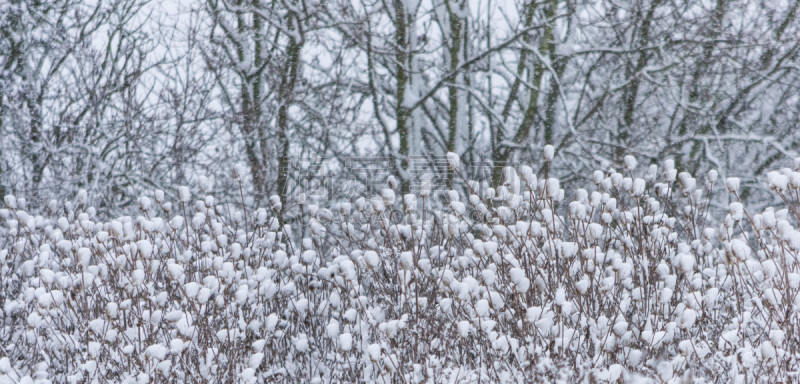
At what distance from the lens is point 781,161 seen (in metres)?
10.3

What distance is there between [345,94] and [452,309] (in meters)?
6.46

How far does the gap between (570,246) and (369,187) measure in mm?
6159

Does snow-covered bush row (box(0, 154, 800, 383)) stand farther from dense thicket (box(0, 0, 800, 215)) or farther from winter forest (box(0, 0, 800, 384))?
dense thicket (box(0, 0, 800, 215))

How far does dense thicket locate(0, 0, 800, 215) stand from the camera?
8336 mm

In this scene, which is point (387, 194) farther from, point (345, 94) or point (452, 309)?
point (345, 94)

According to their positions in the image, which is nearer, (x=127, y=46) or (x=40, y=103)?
(x=40, y=103)

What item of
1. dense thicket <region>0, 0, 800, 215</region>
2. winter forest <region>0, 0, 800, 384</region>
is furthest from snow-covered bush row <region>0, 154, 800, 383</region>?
dense thicket <region>0, 0, 800, 215</region>

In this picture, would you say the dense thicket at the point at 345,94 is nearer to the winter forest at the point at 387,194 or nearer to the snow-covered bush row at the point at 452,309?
the winter forest at the point at 387,194

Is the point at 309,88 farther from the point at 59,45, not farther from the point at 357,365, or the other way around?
the point at 357,365

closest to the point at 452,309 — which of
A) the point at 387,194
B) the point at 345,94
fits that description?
the point at 387,194

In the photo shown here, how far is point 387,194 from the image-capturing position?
3734 mm

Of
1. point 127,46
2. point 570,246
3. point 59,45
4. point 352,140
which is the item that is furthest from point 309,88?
point 570,246

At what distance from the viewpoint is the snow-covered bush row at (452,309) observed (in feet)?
9.89

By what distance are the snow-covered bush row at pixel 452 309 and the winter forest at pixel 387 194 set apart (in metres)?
0.02
